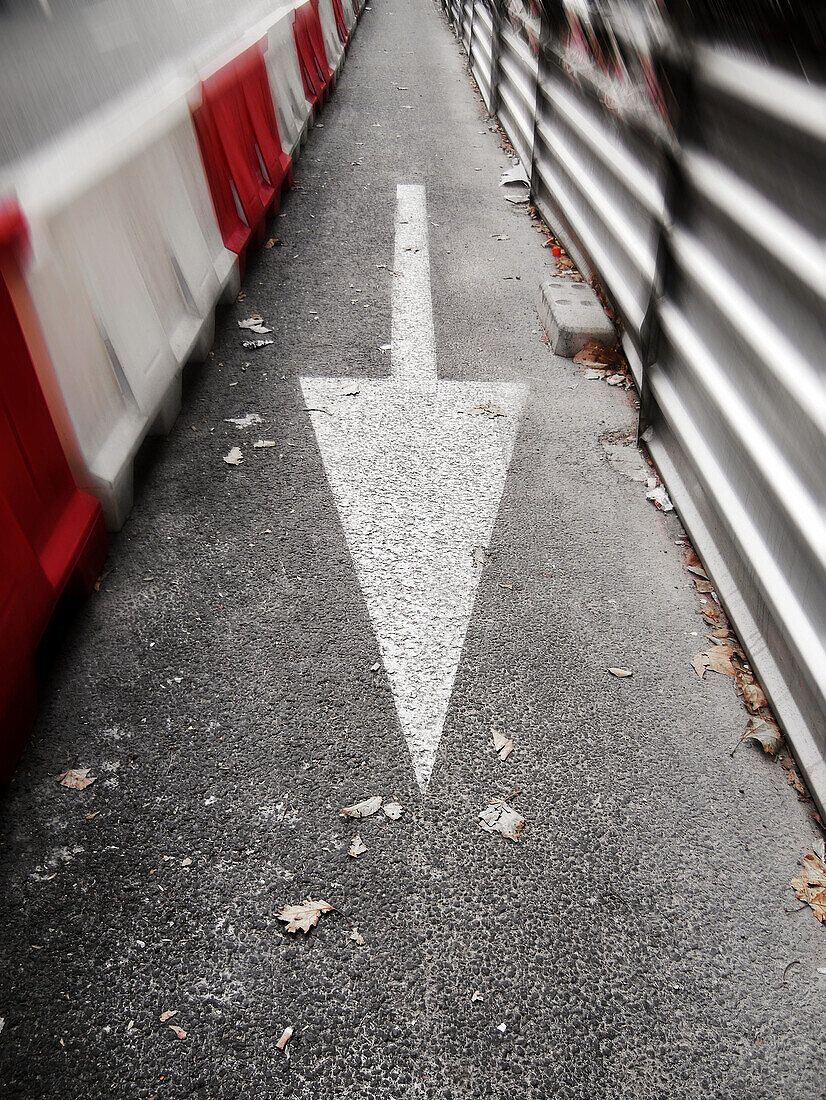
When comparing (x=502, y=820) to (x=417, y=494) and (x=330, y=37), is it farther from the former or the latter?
(x=330, y=37)

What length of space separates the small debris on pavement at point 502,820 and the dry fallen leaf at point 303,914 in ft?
1.69

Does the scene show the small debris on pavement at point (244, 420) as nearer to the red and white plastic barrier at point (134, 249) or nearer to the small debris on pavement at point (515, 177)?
the red and white plastic barrier at point (134, 249)

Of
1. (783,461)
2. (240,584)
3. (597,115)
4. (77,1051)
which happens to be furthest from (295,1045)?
(597,115)

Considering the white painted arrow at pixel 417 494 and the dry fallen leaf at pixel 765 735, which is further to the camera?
the white painted arrow at pixel 417 494

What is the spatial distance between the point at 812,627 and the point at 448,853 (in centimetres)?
125

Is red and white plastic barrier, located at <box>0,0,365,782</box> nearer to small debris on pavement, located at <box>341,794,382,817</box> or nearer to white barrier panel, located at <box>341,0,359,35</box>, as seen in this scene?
small debris on pavement, located at <box>341,794,382,817</box>

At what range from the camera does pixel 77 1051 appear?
1.98m

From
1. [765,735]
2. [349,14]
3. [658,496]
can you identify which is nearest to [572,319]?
[658,496]

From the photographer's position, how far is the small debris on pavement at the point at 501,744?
8.92 ft

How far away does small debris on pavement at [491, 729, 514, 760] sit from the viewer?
8.92 ft

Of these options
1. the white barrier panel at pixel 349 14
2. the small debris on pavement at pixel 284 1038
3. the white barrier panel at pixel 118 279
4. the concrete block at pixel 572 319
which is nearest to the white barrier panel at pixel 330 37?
the white barrier panel at pixel 349 14

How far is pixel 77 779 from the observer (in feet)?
8.54

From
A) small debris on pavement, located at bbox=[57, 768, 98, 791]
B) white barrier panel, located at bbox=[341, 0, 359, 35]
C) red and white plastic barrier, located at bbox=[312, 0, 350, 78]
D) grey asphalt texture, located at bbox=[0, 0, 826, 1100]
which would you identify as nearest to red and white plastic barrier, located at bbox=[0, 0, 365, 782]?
small debris on pavement, located at bbox=[57, 768, 98, 791]

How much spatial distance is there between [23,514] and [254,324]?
2.92 m
